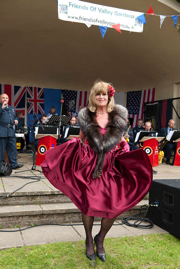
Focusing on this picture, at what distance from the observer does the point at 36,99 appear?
13156 millimetres

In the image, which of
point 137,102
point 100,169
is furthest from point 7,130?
point 137,102

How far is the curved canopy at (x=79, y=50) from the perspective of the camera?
345 inches

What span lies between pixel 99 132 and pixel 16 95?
36.5 ft

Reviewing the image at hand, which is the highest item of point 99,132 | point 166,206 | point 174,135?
point 99,132

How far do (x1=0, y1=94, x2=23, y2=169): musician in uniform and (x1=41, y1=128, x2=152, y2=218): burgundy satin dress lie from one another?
389 centimetres

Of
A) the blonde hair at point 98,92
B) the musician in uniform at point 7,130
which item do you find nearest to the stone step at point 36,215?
the blonde hair at point 98,92

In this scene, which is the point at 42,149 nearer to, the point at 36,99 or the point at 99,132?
the point at 99,132

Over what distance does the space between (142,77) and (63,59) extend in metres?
4.37

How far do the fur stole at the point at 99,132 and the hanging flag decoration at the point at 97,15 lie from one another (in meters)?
3.59

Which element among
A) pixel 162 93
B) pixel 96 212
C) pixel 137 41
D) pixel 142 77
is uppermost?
pixel 137 41

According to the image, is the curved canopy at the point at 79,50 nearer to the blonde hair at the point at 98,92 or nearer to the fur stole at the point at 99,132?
the blonde hair at the point at 98,92

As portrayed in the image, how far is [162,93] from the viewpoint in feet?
41.0

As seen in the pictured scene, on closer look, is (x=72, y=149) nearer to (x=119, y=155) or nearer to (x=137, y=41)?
(x=119, y=155)

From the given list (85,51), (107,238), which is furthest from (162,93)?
(107,238)
